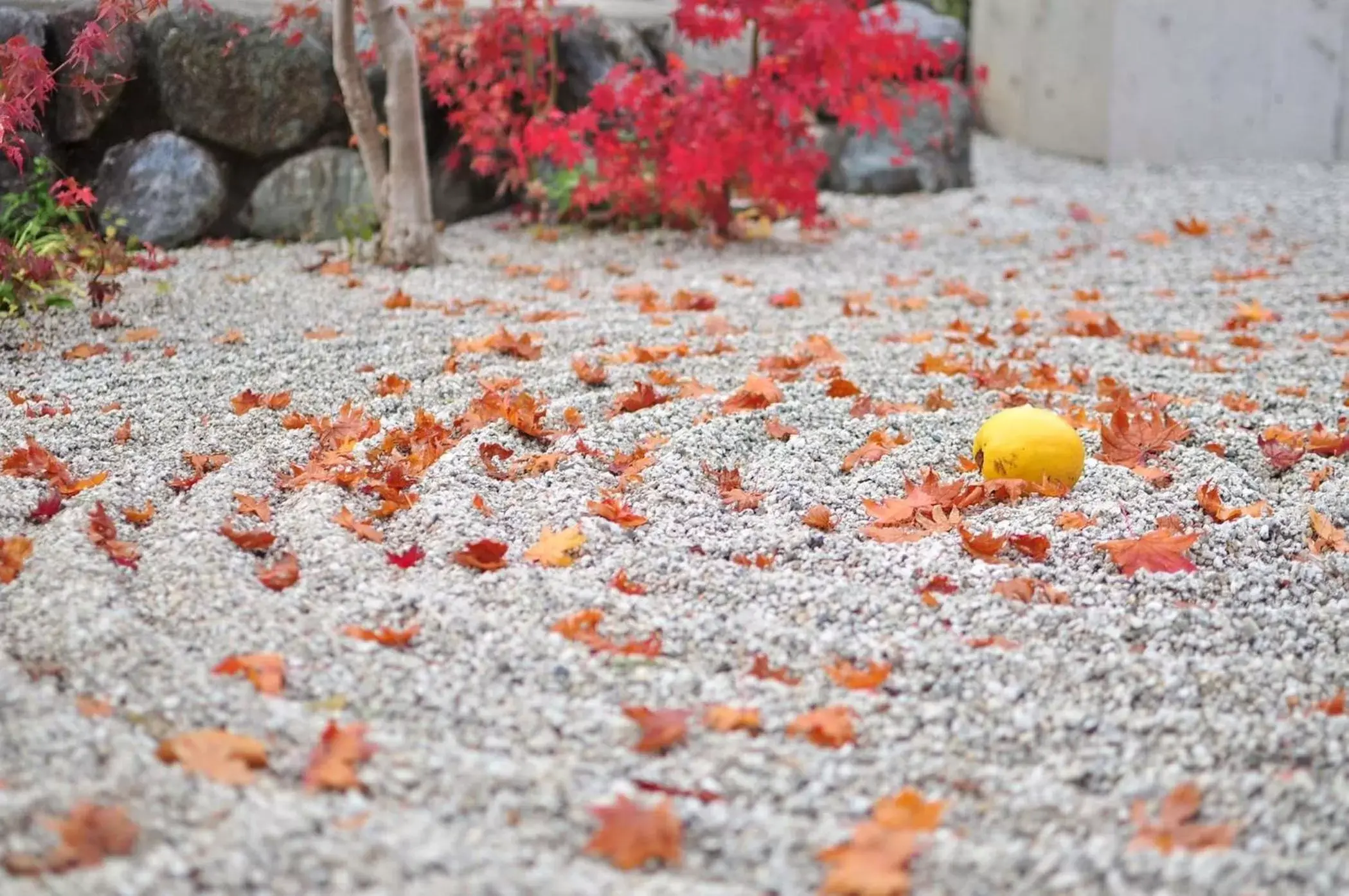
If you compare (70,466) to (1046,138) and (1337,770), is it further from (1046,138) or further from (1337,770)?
(1046,138)

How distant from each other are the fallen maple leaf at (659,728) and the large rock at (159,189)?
4254 millimetres

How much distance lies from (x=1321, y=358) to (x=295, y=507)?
2945 mm

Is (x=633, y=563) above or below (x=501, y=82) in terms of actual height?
below

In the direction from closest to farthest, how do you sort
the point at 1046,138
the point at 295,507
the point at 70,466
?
the point at 295,507
the point at 70,466
the point at 1046,138

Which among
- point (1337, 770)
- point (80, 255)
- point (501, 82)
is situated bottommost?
point (1337, 770)

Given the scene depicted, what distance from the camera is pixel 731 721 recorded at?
5.39 feet

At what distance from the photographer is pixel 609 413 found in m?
2.98

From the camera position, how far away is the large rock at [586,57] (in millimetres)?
6160

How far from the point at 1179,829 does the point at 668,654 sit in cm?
74

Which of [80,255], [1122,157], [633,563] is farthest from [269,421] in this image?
[1122,157]

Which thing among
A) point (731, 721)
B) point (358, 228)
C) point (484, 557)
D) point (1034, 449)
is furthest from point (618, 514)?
point (358, 228)

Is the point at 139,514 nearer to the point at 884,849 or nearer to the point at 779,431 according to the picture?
the point at 779,431

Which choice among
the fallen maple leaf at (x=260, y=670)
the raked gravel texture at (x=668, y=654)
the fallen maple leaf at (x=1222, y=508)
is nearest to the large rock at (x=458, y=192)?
the raked gravel texture at (x=668, y=654)

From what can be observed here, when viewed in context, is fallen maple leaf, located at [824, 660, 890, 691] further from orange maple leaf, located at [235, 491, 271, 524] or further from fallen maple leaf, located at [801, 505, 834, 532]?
orange maple leaf, located at [235, 491, 271, 524]
